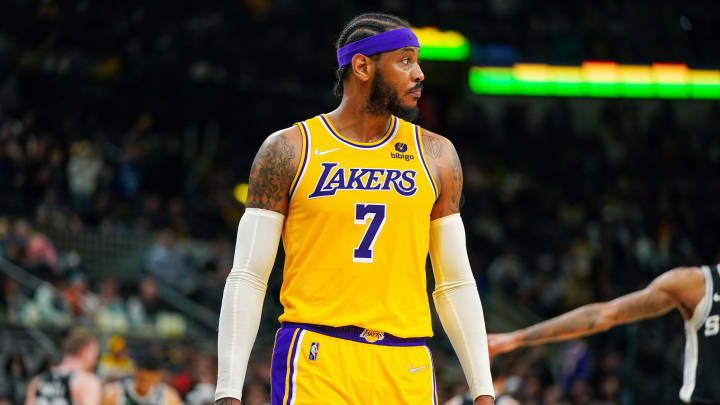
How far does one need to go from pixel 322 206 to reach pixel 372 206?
0.66 feet

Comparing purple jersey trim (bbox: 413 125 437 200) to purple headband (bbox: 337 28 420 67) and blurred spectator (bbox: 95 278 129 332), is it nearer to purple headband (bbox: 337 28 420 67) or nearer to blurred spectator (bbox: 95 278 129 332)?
purple headband (bbox: 337 28 420 67)

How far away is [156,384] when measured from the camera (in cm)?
1035

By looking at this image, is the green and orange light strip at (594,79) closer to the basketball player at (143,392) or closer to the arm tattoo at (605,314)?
the basketball player at (143,392)

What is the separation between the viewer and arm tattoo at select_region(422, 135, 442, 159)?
4523 millimetres

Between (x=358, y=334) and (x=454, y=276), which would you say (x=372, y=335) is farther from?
(x=454, y=276)

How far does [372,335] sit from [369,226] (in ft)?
1.42

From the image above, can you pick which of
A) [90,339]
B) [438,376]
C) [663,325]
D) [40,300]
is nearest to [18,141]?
[40,300]

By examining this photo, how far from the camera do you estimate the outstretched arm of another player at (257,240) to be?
4246mm

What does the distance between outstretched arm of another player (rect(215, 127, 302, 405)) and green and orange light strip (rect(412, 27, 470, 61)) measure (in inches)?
702

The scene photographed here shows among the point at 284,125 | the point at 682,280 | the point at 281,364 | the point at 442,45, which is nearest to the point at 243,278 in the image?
the point at 281,364

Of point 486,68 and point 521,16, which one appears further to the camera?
point 521,16

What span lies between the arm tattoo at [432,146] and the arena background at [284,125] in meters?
9.77

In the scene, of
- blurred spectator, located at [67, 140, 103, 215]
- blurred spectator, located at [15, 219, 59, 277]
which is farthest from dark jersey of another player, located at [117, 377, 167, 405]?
blurred spectator, located at [67, 140, 103, 215]

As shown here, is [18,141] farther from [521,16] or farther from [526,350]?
[521,16]
